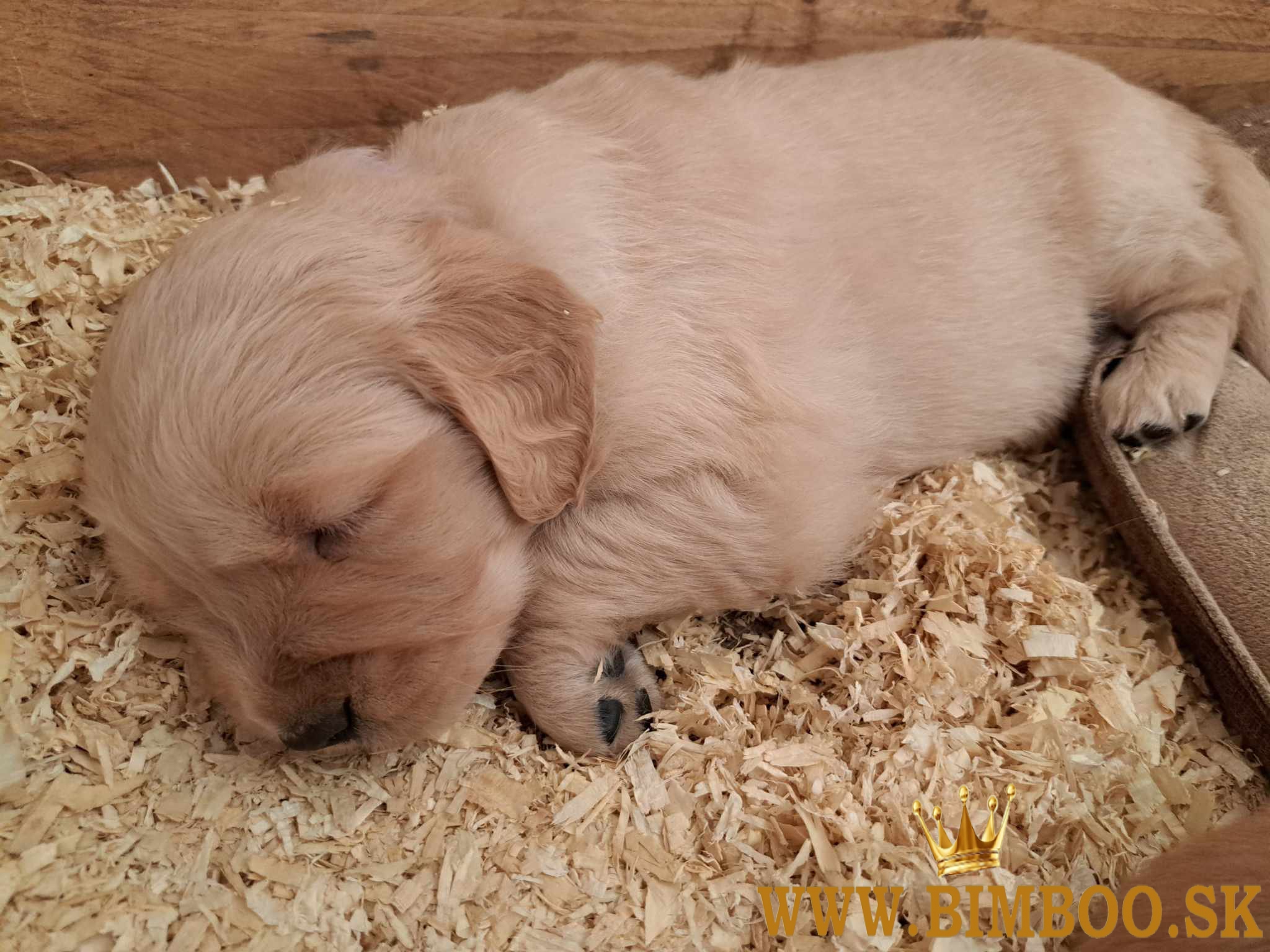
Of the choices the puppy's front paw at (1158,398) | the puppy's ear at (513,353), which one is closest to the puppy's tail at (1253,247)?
the puppy's front paw at (1158,398)

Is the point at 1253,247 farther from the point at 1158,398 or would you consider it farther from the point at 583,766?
the point at 583,766

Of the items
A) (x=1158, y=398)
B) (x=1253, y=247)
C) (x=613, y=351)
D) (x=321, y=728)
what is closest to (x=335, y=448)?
(x=321, y=728)

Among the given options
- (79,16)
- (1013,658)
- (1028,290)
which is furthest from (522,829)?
(79,16)

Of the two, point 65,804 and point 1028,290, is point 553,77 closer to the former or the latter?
point 1028,290

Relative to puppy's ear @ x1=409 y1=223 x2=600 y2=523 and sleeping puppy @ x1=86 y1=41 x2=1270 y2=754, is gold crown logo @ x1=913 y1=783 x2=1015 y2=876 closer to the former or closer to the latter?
sleeping puppy @ x1=86 y1=41 x2=1270 y2=754

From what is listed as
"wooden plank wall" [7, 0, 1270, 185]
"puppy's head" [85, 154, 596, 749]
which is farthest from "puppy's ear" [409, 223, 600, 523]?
"wooden plank wall" [7, 0, 1270, 185]

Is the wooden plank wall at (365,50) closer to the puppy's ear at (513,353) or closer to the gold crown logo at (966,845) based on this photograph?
the puppy's ear at (513,353)
